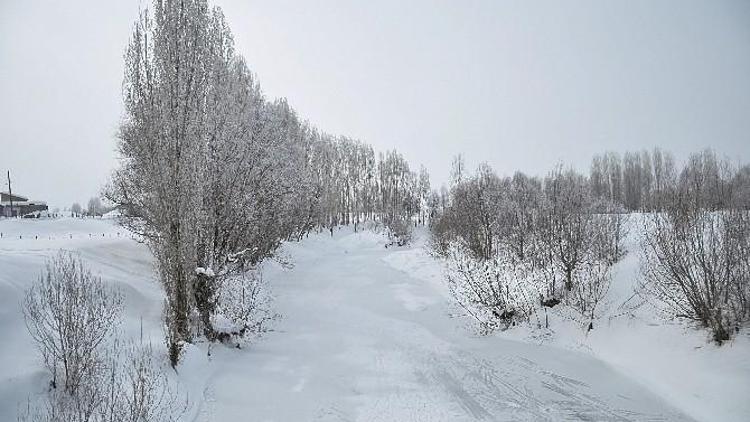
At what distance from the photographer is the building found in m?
61.7

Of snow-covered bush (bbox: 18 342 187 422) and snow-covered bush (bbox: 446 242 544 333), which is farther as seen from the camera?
snow-covered bush (bbox: 446 242 544 333)

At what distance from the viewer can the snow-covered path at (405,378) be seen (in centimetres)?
888

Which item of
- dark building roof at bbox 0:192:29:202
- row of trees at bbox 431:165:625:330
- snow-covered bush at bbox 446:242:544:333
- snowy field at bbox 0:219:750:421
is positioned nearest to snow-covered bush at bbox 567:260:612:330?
row of trees at bbox 431:165:625:330

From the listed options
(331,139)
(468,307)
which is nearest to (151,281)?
(468,307)

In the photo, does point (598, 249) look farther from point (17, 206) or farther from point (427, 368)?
point (17, 206)

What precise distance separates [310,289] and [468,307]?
978cm

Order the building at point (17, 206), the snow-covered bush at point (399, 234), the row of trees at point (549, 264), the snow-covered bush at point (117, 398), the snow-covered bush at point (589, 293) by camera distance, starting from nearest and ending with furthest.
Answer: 1. the snow-covered bush at point (117, 398)
2. the snow-covered bush at point (589, 293)
3. the row of trees at point (549, 264)
4. the snow-covered bush at point (399, 234)
5. the building at point (17, 206)

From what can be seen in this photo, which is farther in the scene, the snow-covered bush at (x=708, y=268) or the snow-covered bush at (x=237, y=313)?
the snow-covered bush at (x=237, y=313)

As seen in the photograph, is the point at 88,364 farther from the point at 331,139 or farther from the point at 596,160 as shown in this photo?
the point at 596,160

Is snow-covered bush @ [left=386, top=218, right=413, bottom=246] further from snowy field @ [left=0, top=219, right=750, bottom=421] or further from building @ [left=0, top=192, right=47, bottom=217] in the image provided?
building @ [left=0, top=192, right=47, bottom=217]

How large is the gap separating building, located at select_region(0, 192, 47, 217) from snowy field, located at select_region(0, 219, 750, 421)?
195 ft

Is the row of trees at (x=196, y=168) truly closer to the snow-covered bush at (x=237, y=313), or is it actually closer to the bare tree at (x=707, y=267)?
the snow-covered bush at (x=237, y=313)

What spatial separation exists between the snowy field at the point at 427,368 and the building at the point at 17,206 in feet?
195

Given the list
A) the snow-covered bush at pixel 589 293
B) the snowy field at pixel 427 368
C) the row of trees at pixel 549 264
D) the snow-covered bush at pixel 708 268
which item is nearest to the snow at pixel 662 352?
the snowy field at pixel 427 368
